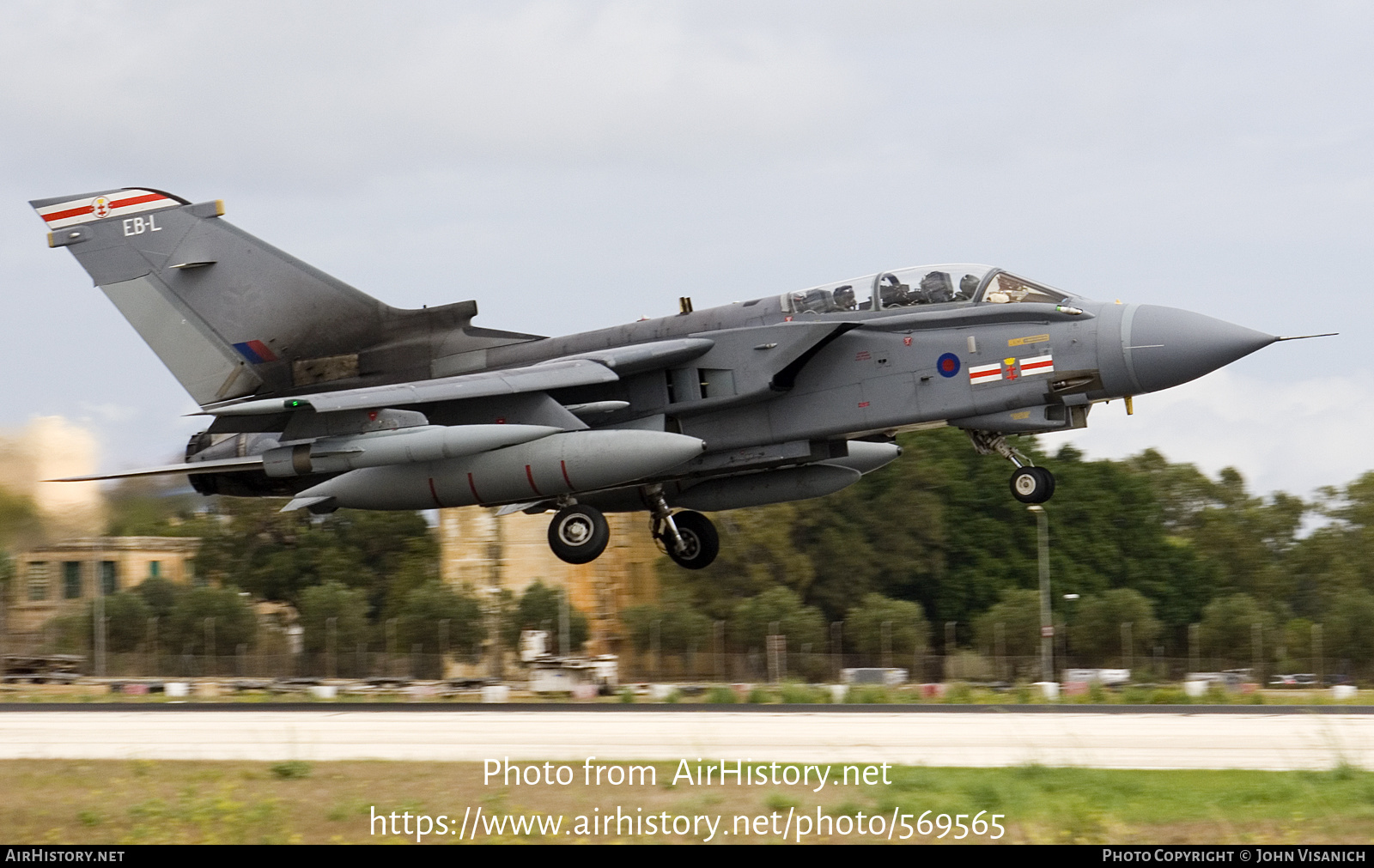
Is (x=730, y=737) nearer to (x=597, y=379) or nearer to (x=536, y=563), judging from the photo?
(x=597, y=379)

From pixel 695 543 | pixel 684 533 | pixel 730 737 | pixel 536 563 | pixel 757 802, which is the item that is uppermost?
pixel 684 533

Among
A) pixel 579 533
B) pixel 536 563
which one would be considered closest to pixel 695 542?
pixel 579 533

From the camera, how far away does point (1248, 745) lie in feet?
47.8

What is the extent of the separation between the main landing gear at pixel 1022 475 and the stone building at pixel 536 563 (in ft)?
98.3

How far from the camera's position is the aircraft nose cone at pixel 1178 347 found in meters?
16.6

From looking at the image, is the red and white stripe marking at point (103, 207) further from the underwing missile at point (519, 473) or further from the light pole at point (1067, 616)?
the light pole at point (1067, 616)

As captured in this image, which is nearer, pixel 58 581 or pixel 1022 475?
pixel 1022 475

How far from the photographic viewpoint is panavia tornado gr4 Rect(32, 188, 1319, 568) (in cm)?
1728

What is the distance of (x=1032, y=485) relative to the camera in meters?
17.6

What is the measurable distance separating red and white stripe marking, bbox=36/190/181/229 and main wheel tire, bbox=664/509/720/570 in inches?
318

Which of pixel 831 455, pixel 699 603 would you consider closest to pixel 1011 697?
pixel 831 455

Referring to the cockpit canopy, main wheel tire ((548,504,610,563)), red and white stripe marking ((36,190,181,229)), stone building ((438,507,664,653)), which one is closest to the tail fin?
red and white stripe marking ((36,190,181,229))

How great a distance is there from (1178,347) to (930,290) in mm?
2743

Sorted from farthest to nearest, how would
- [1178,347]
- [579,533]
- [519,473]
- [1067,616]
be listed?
[1067,616] → [579,533] → [519,473] → [1178,347]
